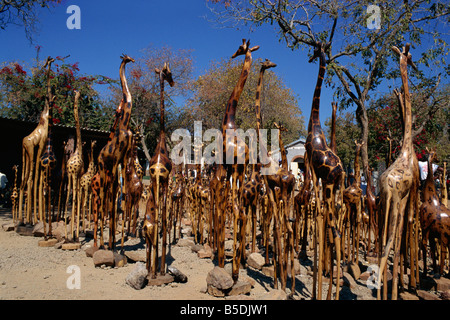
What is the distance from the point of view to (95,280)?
465 cm

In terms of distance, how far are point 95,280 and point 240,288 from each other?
7.52 feet

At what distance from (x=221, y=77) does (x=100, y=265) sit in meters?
21.0

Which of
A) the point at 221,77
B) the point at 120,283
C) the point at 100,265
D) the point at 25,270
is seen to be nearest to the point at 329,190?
the point at 120,283

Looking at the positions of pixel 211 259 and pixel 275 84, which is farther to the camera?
pixel 275 84

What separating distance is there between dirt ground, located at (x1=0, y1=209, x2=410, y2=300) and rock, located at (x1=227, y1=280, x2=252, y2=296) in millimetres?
97

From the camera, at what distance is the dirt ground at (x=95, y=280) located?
4.10 meters

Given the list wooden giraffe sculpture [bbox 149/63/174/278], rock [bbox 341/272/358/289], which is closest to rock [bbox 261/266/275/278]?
rock [bbox 341/272/358/289]

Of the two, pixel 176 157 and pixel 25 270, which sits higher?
pixel 176 157

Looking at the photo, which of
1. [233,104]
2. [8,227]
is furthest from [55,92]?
[233,104]

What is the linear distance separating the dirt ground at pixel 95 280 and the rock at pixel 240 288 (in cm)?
10
